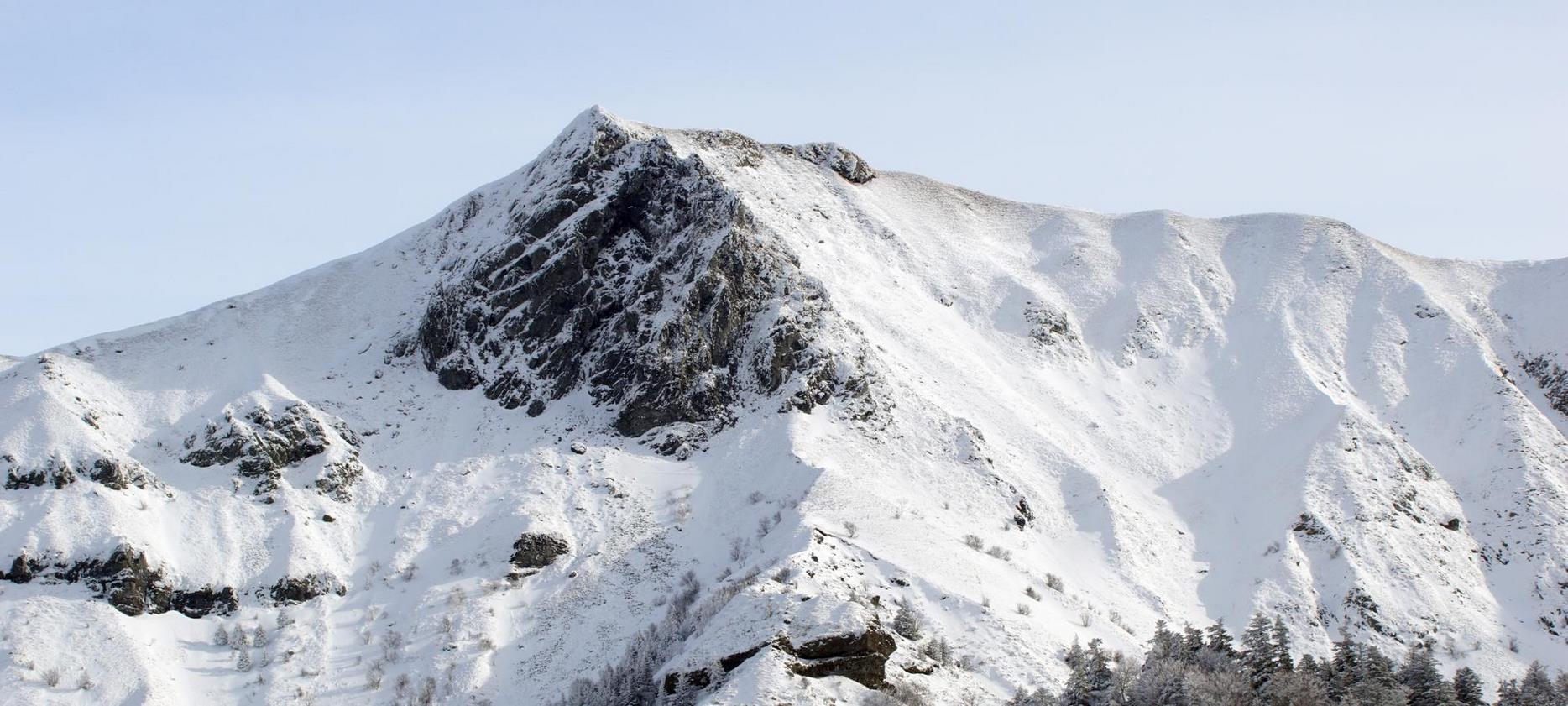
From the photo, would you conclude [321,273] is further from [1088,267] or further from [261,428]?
[1088,267]

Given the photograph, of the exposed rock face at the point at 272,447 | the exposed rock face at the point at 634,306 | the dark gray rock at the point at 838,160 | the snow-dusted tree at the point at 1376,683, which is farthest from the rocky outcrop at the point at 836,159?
the snow-dusted tree at the point at 1376,683

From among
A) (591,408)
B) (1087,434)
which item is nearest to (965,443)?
(1087,434)

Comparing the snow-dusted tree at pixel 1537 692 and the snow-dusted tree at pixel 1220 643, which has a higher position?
the snow-dusted tree at pixel 1220 643

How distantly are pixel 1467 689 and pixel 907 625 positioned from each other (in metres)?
23.9

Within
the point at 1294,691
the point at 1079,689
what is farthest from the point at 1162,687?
the point at 1294,691

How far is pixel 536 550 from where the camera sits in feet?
185

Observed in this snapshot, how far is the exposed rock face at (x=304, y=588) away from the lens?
175ft

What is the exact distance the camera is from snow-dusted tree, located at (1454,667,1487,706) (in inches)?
1836

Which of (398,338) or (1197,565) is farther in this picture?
(398,338)

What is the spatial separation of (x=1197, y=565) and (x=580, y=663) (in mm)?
34031

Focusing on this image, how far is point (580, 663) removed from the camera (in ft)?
160

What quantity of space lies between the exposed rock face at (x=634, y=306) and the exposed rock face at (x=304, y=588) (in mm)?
16410

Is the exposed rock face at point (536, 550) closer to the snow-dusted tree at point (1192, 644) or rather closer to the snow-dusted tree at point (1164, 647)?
the snow-dusted tree at point (1164, 647)

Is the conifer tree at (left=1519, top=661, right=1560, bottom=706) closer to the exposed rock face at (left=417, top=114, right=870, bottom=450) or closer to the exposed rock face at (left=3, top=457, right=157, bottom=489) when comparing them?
the exposed rock face at (left=417, top=114, right=870, bottom=450)
